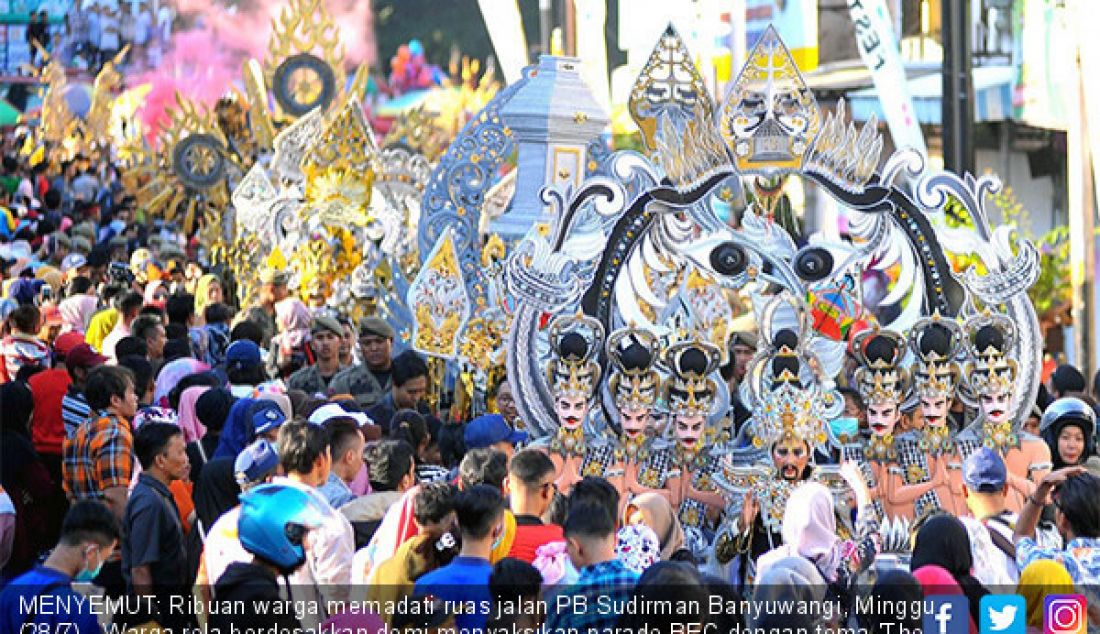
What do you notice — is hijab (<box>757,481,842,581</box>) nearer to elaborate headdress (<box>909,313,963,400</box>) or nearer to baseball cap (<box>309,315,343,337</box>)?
elaborate headdress (<box>909,313,963,400</box>)

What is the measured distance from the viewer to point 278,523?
20.0ft

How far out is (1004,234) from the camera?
988 cm

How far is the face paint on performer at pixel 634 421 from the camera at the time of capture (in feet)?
30.7

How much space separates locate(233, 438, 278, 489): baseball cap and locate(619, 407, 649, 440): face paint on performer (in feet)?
7.21

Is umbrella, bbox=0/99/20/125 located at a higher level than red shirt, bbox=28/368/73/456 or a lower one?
lower

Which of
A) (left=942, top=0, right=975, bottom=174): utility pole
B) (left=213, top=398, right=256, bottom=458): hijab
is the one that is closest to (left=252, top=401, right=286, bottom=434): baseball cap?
(left=213, top=398, right=256, bottom=458): hijab

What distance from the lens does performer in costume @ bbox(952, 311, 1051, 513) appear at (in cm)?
948

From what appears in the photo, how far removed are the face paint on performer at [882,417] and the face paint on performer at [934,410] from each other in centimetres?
14

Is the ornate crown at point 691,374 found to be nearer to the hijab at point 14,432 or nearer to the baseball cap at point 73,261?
the hijab at point 14,432

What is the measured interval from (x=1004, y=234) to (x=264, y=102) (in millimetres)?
12908

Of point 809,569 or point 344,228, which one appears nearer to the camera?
point 809,569

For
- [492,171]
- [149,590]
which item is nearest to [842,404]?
[149,590]

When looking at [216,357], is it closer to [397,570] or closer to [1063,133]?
[397,570]

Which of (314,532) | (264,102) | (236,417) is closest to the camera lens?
(314,532)
